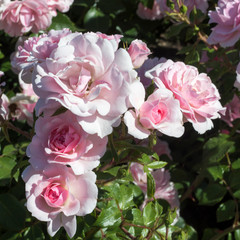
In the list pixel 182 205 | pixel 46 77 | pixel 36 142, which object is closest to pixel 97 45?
pixel 46 77

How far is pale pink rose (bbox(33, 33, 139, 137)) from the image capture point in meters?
0.83

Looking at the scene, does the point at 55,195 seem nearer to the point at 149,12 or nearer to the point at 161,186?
the point at 161,186

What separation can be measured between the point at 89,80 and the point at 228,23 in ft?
2.11

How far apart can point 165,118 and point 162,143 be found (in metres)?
0.98

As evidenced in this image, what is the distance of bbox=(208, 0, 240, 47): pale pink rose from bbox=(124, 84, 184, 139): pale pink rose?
19.4 inches

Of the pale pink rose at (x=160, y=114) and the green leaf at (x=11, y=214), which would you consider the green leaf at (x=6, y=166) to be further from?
the pale pink rose at (x=160, y=114)

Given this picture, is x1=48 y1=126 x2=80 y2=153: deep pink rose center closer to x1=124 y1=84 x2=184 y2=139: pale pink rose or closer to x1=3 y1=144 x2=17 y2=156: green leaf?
x1=124 y1=84 x2=184 y2=139: pale pink rose

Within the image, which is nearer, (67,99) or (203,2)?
(67,99)

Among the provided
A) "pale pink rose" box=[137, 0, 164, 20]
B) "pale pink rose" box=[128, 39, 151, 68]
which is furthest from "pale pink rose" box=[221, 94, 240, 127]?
"pale pink rose" box=[128, 39, 151, 68]

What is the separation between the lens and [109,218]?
1.10 m

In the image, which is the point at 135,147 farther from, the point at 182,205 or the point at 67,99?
the point at 182,205

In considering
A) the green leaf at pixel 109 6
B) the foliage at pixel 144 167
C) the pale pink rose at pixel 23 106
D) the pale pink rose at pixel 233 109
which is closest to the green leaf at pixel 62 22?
the foliage at pixel 144 167

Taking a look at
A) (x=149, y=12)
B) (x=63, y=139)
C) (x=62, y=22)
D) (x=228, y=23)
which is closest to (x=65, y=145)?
(x=63, y=139)

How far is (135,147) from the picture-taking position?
101 centimetres
